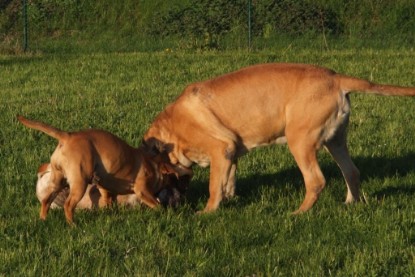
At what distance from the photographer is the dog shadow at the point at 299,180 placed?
727cm

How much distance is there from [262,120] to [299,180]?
1224mm

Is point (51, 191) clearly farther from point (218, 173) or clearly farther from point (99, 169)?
point (218, 173)

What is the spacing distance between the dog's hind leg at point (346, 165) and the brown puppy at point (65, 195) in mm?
1832

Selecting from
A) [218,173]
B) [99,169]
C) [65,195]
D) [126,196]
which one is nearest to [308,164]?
[218,173]

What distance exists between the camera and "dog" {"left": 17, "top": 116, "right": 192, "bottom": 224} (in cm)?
606

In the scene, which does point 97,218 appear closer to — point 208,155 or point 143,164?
point 143,164

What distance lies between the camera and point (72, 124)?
34.6ft

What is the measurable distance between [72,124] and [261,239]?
537 cm

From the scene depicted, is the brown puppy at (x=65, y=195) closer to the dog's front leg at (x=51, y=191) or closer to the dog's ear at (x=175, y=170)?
the dog's front leg at (x=51, y=191)

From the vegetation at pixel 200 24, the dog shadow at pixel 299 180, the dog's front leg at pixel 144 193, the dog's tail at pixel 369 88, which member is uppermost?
the dog's tail at pixel 369 88

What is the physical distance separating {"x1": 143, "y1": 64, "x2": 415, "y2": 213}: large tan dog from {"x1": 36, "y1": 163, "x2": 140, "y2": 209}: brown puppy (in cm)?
61

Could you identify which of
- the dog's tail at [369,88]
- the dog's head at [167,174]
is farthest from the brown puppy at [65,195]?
the dog's tail at [369,88]

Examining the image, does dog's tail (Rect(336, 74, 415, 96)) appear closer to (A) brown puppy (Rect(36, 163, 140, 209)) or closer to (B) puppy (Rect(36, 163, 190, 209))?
(B) puppy (Rect(36, 163, 190, 209))

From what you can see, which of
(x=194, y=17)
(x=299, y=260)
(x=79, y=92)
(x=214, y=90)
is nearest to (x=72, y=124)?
(x=79, y=92)
